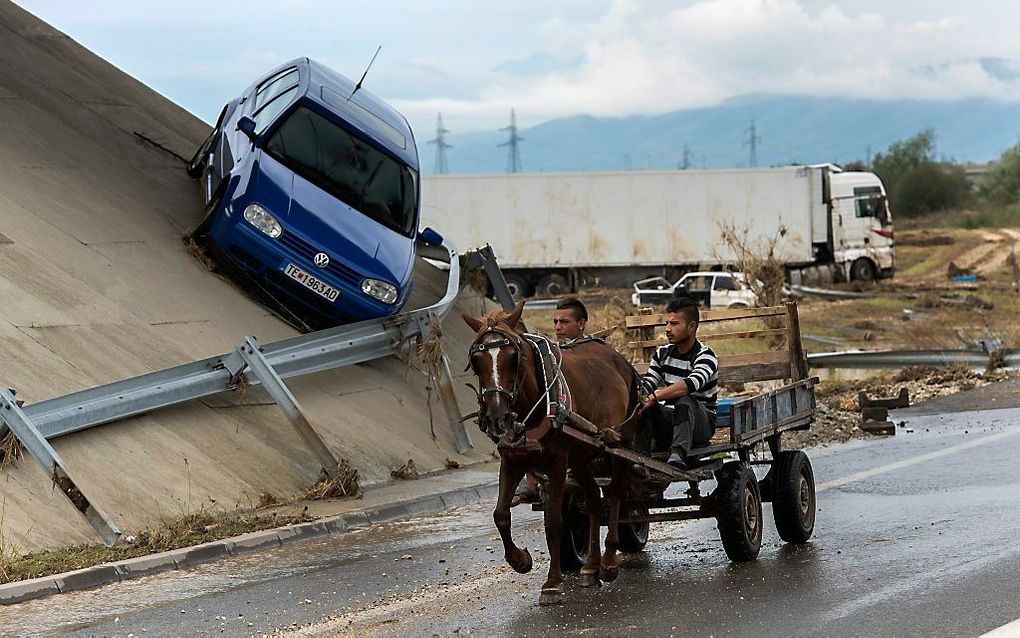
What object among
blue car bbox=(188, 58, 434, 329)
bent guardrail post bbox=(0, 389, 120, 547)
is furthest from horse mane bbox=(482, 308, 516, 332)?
blue car bbox=(188, 58, 434, 329)

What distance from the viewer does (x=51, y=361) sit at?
43.4 ft

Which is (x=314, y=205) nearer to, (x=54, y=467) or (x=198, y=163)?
(x=198, y=163)

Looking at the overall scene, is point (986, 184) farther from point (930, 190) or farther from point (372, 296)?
point (372, 296)

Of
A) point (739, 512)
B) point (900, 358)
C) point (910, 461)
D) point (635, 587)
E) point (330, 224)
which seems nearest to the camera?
point (635, 587)

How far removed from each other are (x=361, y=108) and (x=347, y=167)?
5.93 ft

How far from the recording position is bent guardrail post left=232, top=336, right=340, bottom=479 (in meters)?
13.6

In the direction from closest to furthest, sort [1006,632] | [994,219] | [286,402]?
1. [1006,632]
2. [286,402]
3. [994,219]

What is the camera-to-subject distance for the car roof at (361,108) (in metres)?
18.2

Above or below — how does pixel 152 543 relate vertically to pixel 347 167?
below

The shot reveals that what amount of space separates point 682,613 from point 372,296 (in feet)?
29.7

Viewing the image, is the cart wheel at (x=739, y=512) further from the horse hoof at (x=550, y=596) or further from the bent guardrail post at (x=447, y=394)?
the bent guardrail post at (x=447, y=394)

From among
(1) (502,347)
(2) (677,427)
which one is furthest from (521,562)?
(2) (677,427)

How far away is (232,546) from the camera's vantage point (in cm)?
1104

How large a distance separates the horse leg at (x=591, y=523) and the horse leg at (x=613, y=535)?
55mm
